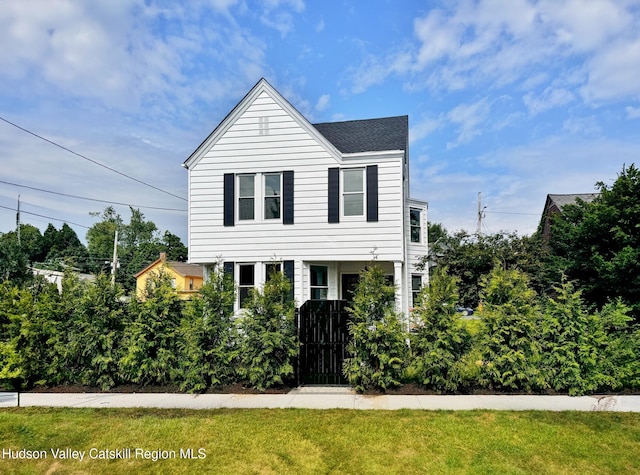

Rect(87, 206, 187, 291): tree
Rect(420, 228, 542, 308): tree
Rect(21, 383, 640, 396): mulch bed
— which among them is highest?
Rect(87, 206, 187, 291): tree

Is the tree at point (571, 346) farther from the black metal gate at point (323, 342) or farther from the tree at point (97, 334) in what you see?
the tree at point (97, 334)

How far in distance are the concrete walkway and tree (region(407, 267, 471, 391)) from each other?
420mm

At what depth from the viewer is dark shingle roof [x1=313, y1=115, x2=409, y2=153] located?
11711 mm

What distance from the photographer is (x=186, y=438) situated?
4.82 meters

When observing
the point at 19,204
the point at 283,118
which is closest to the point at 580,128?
the point at 283,118

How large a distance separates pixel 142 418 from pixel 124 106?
594 inches

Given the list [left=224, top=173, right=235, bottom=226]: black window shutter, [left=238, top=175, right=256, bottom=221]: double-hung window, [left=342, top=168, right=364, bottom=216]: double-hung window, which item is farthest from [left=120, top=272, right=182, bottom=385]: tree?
[left=342, top=168, right=364, bottom=216]: double-hung window

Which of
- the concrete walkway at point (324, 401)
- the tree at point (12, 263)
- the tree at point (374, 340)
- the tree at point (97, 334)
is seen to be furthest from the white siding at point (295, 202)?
the tree at point (12, 263)

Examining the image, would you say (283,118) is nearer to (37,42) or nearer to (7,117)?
(37,42)

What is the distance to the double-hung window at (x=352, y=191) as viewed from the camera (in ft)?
37.6

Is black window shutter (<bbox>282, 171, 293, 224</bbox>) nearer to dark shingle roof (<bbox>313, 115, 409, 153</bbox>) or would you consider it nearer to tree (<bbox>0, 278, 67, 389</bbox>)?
dark shingle roof (<bbox>313, 115, 409, 153</bbox>)

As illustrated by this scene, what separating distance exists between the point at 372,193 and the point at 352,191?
65cm

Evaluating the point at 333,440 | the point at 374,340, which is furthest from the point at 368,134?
the point at 333,440

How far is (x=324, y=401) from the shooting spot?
21.0 ft
